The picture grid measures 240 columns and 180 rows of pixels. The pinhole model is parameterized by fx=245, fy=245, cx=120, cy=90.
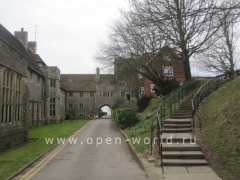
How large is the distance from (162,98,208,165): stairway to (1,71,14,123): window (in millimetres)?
8281

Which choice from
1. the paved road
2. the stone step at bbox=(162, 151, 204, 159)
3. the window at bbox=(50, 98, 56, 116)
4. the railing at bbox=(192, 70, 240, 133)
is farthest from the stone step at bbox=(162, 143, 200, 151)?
the window at bbox=(50, 98, 56, 116)

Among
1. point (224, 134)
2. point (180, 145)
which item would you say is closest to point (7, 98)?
point (180, 145)

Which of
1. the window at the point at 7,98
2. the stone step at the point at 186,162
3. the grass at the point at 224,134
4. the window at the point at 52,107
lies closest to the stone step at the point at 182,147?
the grass at the point at 224,134

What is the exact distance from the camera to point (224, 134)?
9.15 metres

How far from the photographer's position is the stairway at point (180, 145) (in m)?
8.31

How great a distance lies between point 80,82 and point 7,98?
45.6m

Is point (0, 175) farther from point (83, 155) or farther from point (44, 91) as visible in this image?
point (44, 91)

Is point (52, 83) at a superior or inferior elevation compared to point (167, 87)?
superior

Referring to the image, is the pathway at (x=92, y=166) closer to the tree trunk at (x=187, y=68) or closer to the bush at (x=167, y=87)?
→ the tree trunk at (x=187, y=68)

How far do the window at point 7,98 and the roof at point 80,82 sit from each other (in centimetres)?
4231

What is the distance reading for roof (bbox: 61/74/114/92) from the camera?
187 feet

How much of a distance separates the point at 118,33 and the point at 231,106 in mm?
16016

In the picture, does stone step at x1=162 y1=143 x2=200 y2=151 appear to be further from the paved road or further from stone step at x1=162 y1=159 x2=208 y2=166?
the paved road

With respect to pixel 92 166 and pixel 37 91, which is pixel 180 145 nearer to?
pixel 92 166
